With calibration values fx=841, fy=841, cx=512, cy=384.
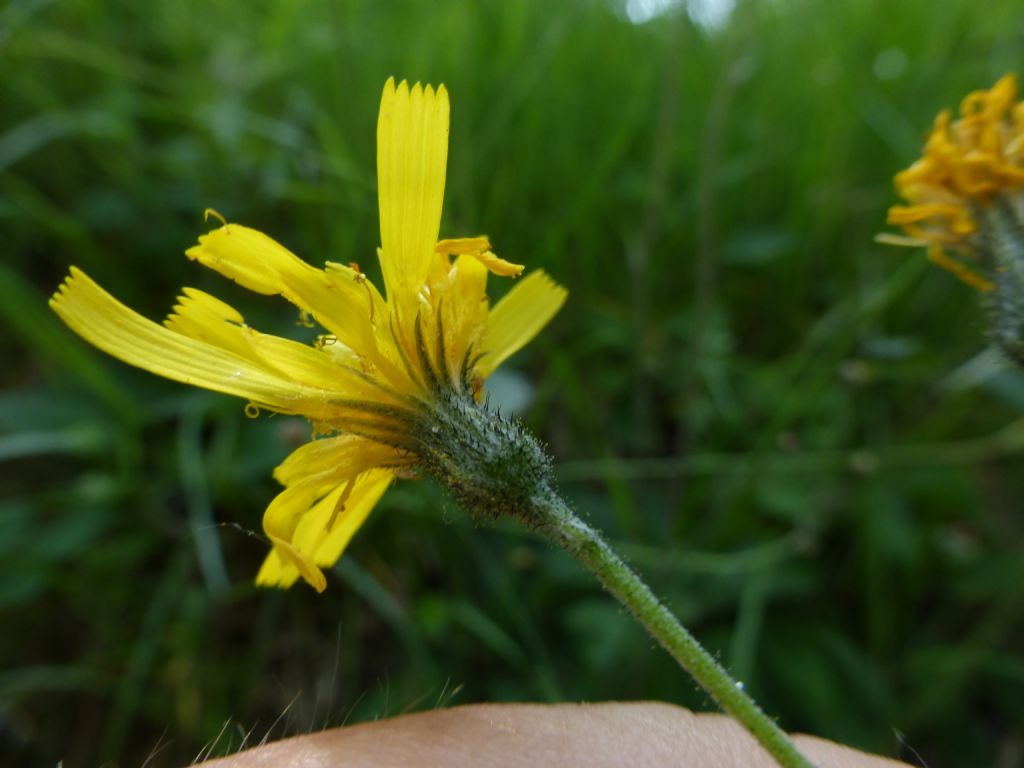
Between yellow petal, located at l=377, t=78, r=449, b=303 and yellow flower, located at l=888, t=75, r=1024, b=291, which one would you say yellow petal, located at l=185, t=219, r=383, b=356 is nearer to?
yellow petal, located at l=377, t=78, r=449, b=303

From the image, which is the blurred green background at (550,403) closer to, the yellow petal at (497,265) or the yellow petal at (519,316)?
the yellow petal at (519,316)

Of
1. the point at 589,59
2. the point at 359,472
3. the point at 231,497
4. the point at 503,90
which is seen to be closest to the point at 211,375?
the point at 359,472

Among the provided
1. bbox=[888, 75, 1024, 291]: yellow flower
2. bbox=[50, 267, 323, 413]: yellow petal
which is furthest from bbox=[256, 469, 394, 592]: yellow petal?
bbox=[888, 75, 1024, 291]: yellow flower

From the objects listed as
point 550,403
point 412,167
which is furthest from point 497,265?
point 550,403

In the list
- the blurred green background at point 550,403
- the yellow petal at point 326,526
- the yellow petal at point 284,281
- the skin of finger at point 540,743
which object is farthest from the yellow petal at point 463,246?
the blurred green background at point 550,403

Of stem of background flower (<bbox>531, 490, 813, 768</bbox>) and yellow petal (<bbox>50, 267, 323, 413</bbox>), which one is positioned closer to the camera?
stem of background flower (<bbox>531, 490, 813, 768</bbox>)

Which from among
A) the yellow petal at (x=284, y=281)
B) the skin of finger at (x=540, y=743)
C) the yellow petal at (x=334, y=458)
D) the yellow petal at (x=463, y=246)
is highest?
the yellow petal at (x=284, y=281)

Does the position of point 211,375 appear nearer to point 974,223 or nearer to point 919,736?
point 974,223
